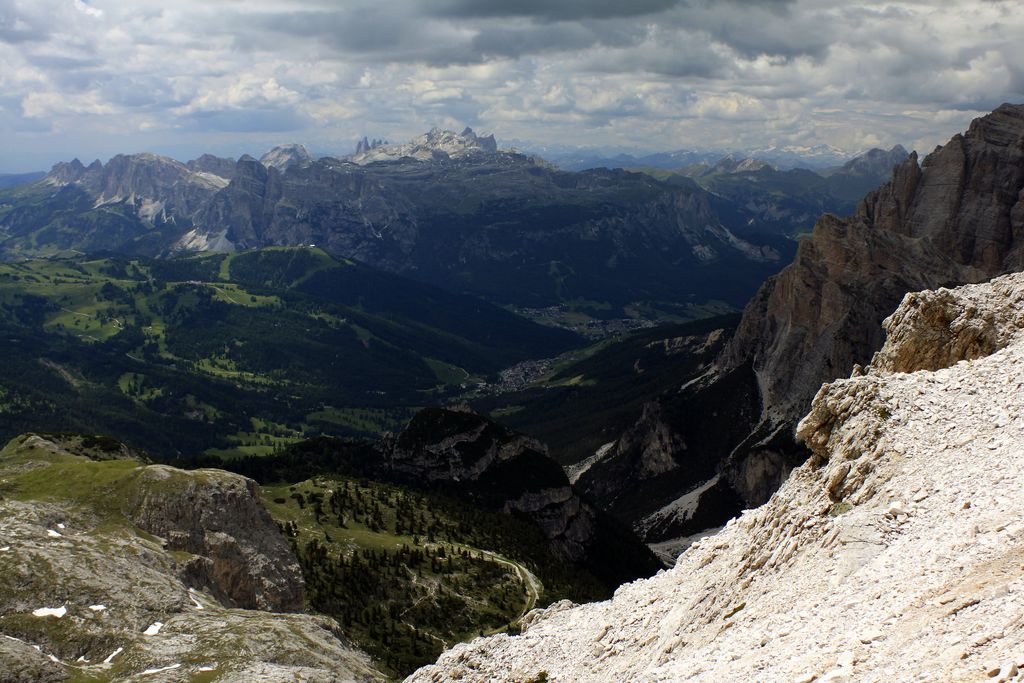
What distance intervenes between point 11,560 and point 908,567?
276ft

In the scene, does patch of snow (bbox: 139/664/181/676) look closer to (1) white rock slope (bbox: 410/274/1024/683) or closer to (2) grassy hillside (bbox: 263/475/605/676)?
(1) white rock slope (bbox: 410/274/1024/683)

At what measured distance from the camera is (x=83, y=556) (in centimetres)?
8919

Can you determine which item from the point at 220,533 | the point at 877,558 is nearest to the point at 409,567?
the point at 220,533

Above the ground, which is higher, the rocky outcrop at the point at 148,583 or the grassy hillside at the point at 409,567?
the rocky outcrop at the point at 148,583

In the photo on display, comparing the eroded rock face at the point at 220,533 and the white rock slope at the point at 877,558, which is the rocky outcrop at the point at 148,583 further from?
the white rock slope at the point at 877,558

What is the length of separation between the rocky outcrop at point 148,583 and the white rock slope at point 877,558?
3001 centimetres

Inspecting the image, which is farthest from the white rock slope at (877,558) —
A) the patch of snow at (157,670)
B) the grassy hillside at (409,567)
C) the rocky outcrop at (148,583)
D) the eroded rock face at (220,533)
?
the grassy hillside at (409,567)

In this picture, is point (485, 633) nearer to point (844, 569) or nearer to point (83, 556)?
point (83, 556)

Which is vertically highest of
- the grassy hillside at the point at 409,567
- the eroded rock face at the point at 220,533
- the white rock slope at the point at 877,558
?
the white rock slope at the point at 877,558

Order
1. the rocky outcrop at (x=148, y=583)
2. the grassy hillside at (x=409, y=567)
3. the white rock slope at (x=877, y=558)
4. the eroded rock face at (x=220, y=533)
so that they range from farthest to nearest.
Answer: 1. the grassy hillside at (x=409, y=567)
2. the eroded rock face at (x=220, y=533)
3. the rocky outcrop at (x=148, y=583)
4. the white rock slope at (x=877, y=558)

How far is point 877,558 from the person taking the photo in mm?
40375

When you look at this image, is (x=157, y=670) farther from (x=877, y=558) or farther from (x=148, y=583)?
(x=877, y=558)

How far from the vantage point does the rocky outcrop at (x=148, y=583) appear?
7675 centimetres

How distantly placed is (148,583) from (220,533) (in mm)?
20210
